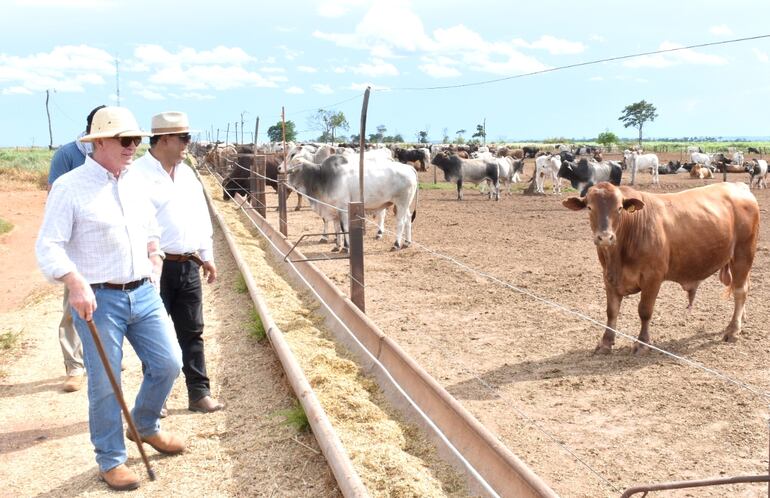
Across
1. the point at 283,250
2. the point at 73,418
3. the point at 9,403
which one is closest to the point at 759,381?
the point at 73,418

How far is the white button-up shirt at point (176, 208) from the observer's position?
4.79m

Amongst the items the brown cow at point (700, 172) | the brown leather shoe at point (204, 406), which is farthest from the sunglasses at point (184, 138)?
the brown cow at point (700, 172)

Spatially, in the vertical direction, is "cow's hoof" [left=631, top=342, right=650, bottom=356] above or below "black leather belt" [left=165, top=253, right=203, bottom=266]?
below

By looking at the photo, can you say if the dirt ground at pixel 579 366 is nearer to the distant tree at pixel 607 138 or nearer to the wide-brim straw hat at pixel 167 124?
the wide-brim straw hat at pixel 167 124

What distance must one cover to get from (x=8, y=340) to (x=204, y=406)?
2972mm

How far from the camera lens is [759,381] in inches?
245

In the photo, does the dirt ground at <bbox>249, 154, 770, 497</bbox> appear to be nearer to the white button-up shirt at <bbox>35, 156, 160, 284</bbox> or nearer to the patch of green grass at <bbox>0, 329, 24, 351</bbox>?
the white button-up shirt at <bbox>35, 156, 160, 284</bbox>

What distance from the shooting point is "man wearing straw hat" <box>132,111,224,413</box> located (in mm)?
4781

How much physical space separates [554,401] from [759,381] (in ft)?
6.17

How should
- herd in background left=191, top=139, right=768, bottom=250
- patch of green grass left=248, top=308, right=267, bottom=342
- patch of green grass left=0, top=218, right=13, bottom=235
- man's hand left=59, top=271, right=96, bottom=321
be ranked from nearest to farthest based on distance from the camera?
man's hand left=59, top=271, right=96, bottom=321
patch of green grass left=248, top=308, right=267, bottom=342
herd in background left=191, top=139, right=768, bottom=250
patch of green grass left=0, top=218, right=13, bottom=235

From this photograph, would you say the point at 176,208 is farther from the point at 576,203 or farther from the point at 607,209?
the point at 576,203

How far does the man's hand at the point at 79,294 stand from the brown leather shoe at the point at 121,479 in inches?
39.4

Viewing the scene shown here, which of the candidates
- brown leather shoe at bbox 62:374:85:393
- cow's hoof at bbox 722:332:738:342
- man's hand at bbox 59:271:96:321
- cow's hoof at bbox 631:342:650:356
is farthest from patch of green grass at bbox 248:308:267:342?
cow's hoof at bbox 722:332:738:342

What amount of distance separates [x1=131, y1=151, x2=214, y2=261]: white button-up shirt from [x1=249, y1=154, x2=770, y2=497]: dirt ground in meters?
2.44
